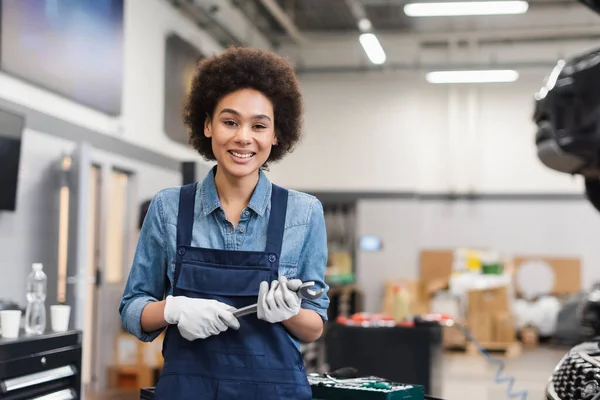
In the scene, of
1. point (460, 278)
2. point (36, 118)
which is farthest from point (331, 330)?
point (460, 278)

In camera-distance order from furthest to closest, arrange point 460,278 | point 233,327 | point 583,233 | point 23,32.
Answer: point 583,233
point 460,278
point 23,32
point 233,327

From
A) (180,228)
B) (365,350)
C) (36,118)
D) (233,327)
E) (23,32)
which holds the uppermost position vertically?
(23,32)

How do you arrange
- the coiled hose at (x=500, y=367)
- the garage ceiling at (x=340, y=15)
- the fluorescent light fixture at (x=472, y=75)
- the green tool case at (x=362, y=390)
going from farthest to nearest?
1. the fluorescent light fixture at (x=472, y=75)
2. the garage ceiling at (x=340, y=15)
3. the coiled hose at (x=500, y=367)
4. the green tool case at (x=362, y=390)

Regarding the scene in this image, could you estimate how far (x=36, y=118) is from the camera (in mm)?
6203

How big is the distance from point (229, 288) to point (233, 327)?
0.29 ft

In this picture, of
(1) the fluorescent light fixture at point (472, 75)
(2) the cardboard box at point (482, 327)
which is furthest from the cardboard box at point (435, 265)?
(1) the fluorescent light fixture at point (472, 75)

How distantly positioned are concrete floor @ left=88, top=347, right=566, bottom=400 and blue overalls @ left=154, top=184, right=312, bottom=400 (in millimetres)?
4149

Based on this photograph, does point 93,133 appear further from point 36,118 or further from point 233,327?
point 233,327

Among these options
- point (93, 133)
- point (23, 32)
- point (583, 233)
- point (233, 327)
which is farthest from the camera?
point (583, 233)

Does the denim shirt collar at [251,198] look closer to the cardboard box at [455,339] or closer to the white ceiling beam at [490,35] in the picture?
the cardboard box at [455,339]

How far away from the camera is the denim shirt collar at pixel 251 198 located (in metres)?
1.81

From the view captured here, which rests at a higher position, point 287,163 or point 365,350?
point 287,163

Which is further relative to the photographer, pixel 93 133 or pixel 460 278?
pixel 460 278

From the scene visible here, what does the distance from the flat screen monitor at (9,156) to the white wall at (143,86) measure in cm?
115
